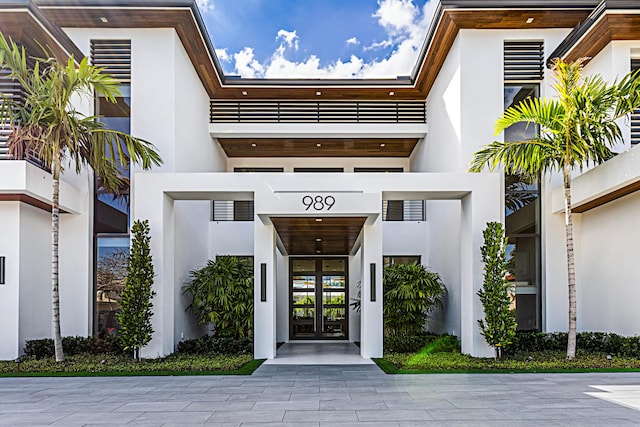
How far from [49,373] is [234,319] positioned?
4701 millimetres

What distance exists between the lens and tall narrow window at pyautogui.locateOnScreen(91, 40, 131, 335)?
13281mm

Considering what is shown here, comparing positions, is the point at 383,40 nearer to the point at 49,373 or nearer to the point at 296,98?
the point at 296,98

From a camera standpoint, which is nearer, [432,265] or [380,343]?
[380,343]

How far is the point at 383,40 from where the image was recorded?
936 inches

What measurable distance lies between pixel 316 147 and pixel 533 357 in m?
9.32

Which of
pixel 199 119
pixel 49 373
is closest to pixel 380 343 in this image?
pixel 49 373

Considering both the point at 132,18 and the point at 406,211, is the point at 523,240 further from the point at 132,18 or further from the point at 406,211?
the point at 132,18

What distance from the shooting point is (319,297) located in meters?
18.4

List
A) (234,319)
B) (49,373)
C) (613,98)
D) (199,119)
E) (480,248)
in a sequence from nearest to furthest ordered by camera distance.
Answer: (49,373) < (613,98) < (480,248) < (234,319) < (199,119)

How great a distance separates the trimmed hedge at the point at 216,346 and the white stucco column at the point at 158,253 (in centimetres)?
80

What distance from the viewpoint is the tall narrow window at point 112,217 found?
13.3 metres

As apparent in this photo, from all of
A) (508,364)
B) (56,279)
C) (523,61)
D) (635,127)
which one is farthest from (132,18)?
(635,127)

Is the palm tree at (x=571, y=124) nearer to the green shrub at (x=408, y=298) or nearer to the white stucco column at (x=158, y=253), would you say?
the green shrub at (x=408, y=298)

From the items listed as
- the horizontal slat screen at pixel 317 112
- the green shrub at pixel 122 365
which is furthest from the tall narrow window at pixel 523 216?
the green shrub at pixel 122 365
